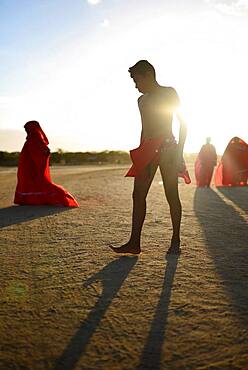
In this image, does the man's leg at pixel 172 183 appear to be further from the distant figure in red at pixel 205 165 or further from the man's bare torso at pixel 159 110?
the distant figure in red at pixel 205 165

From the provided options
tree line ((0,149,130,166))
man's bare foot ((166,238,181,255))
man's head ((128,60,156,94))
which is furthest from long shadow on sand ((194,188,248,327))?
tree line ((0,149,130,166))

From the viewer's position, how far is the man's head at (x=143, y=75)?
4.11 m

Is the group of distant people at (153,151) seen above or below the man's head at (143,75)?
below

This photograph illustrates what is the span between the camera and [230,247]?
4.43m

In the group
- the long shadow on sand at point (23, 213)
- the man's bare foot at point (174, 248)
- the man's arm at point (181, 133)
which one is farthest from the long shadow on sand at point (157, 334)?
the long shadow on sand at point (23, 213)

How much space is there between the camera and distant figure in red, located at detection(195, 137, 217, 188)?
14.1 m

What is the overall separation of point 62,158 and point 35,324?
50873mm

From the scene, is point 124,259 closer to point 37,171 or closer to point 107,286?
point 107,286

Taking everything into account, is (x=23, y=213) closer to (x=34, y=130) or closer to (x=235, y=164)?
(x=34, y=130)

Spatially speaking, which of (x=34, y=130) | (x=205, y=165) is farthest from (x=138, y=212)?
(x=205, y=165)

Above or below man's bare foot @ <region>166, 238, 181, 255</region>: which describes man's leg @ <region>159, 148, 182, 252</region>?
above

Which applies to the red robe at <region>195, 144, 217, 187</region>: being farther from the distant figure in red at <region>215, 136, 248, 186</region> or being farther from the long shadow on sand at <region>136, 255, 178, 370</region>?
the long shadow on sand at <region>136, 255, 178, 370</region>

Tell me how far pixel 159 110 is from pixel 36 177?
4890 millimetres

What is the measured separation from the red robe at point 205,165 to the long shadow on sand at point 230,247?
6.10m
